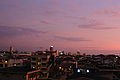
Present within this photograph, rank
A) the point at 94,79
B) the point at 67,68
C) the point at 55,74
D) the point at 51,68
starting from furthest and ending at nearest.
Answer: the point at 67,68, the point at 51,68, the point at 55,74, the point at 94,79

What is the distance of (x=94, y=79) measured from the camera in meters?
22.8

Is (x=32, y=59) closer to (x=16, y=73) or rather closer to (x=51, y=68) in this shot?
(x=51, y=68)

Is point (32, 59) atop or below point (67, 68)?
atop

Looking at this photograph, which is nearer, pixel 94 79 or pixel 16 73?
pixel 94 79

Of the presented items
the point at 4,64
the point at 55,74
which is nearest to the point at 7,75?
the point at 55,74

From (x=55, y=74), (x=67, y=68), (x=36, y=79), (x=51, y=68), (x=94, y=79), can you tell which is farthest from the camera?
(x=67, y=68)

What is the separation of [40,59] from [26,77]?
21.1 meters

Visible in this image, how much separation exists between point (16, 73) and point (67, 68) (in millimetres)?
31762

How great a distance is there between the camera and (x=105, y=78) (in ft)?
78.1

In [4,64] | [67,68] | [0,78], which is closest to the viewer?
[0,78]

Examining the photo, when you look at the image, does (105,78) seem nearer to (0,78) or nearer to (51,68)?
(0,78)

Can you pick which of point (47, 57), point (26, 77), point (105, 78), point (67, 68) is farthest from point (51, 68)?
point (105, 78)

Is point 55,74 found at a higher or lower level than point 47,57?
lower

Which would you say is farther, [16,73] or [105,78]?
[16,73]
